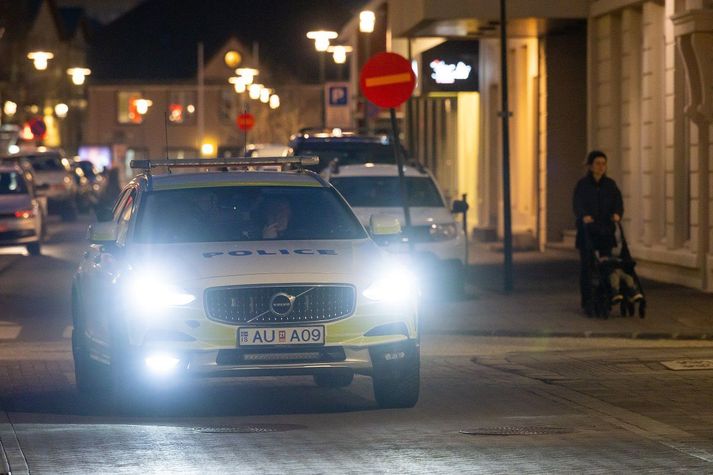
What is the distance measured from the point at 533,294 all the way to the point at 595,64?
7646mm

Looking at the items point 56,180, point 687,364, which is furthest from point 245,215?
point 56,180

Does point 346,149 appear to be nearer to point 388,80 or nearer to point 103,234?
point 388,80

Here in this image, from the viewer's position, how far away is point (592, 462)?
9445 millimetres

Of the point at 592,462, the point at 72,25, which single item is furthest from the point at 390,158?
the point at 72,25

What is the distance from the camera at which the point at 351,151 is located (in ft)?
99.6

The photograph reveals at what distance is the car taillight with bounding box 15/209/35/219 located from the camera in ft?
111

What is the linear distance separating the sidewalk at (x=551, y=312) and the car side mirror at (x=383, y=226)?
5.27 m

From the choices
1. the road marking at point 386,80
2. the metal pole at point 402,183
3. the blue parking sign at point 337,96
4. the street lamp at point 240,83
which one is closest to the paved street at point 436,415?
the metal pole at point 402,183

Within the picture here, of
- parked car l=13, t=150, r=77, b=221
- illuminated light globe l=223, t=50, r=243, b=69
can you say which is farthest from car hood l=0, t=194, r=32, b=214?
illuminated light globe l=223, t=50, r=243, b=69

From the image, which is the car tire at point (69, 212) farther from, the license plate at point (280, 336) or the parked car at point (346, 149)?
the license plate at point (280, 336)

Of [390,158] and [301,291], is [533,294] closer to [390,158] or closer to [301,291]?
[390,158]

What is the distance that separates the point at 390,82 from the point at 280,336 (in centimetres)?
1094

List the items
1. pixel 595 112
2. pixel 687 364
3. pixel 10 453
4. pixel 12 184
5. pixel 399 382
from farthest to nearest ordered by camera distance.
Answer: pixel 12 184, pixel 595 112, pixel 687 364, pixel 399 382, pixel 10 453

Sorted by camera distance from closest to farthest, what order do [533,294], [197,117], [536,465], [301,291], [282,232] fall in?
[536,465] → [301,291] → [282,232] → [533,294] → [197,117]
